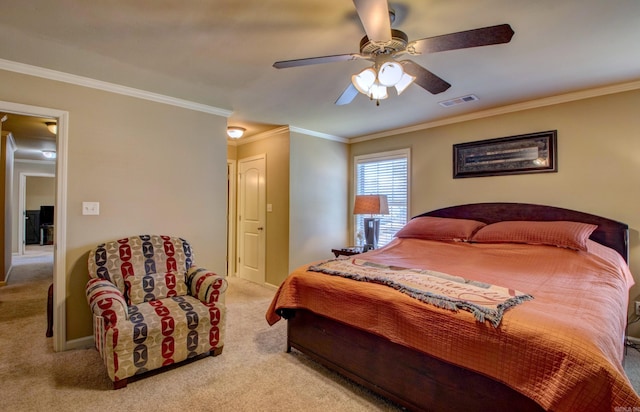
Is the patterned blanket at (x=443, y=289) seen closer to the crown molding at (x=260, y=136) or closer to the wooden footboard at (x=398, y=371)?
the wooden footboard at (x=398, y=371)

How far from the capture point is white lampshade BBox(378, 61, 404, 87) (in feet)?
5.92

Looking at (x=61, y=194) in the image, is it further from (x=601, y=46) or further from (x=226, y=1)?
(x=601, y=46)

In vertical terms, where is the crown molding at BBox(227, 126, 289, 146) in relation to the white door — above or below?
above

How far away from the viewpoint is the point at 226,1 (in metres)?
1.75

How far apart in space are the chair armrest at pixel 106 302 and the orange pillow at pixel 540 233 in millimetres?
3204

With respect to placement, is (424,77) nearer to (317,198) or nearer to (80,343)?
(317,198)

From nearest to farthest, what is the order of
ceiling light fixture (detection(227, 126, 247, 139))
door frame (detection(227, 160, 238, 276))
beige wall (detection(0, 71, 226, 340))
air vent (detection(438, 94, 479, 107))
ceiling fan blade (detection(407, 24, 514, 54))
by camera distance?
ceiling fan blade (detection(407, 24, 514, 54)) → beige wall (detection(0, 71, 226, 340)) → air vent (detection(438, 94, 479, 107)) → ceiling light fixture (detection(227, 126, 247, 139)) → door frame (detection(227, 160, 238, 276))

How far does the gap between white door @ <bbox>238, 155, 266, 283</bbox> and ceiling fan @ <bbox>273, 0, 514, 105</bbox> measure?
9.61ft

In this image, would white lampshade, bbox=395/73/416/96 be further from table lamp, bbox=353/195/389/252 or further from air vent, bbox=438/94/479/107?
table lamp, bbox=353/195/389/252

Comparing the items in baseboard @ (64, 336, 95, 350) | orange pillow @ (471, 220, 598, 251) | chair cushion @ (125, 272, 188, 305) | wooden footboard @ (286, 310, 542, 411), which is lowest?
baseboard @ (64, 336, 95, 350)

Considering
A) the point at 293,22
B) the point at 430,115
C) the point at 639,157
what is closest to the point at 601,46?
the point at 639,157

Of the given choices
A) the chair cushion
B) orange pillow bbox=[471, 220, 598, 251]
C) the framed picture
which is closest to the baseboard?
the chair cushion

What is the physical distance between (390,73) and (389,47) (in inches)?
5.8

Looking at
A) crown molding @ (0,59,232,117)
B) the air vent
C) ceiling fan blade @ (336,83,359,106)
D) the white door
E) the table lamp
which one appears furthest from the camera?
the white door
